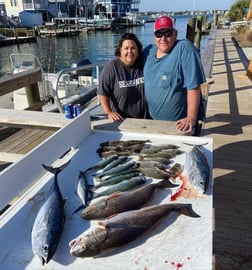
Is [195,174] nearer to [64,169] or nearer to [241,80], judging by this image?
[64,169]

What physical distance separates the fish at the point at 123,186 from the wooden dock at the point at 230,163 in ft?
3.73

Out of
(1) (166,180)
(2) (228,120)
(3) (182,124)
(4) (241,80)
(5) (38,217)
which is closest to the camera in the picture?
(5) (38,217)

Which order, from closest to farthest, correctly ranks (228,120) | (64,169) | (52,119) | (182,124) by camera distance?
(64,169)
(182,124)
(52,119)
(228,120)

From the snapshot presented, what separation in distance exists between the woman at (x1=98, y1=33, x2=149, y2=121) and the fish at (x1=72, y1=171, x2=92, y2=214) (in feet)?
4.51

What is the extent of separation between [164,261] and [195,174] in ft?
2.08

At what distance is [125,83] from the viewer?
10.0 feet

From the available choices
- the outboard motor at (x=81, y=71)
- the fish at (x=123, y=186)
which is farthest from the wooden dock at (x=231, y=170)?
the outboard motor at (x=81, y=71)

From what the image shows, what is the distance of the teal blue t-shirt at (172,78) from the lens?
2.54 m

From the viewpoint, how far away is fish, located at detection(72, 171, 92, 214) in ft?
4.85

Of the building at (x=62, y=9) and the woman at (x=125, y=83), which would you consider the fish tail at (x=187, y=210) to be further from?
the building at (x=62, y=9)

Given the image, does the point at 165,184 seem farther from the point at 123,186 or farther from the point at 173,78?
the point at 173,78

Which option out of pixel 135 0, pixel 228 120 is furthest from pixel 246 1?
pixel 135 0

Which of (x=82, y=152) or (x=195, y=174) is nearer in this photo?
(x=195, y=174)

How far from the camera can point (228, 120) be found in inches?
208
